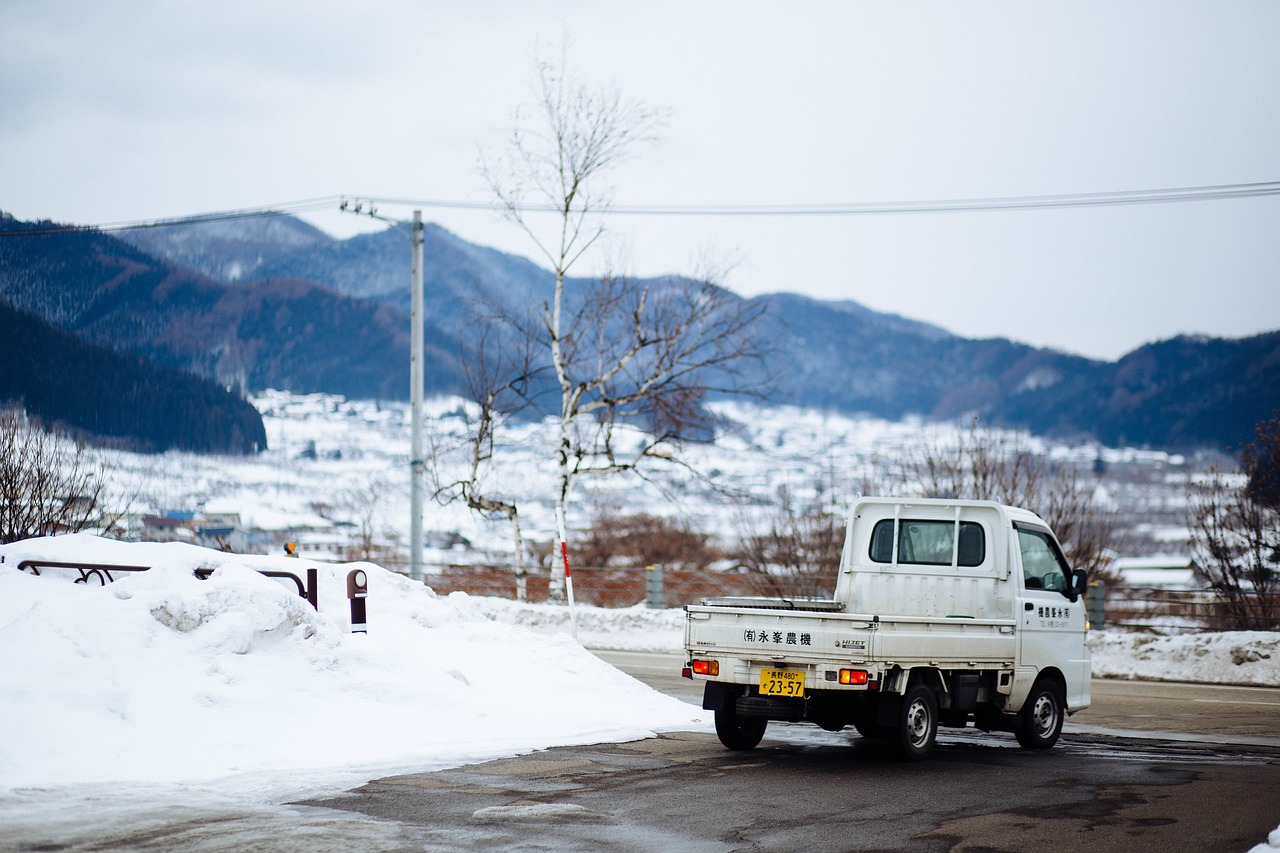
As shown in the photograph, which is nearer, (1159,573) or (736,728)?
(736,728)

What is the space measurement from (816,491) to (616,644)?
7.79m

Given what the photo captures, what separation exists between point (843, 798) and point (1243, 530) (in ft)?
71.3

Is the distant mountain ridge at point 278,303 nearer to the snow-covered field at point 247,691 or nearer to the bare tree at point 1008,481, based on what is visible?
the bare tree at point 1008,481

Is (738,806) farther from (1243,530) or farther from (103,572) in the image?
(1243,530)

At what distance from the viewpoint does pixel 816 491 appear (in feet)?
104

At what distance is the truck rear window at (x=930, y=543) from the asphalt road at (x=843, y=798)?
181 cm

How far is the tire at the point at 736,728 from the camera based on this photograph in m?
11.3

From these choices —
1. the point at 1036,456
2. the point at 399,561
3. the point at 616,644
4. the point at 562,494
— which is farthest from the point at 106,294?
the point at 1036,456

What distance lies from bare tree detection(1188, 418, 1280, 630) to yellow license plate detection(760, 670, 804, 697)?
18.6 metres

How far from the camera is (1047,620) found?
12.3m

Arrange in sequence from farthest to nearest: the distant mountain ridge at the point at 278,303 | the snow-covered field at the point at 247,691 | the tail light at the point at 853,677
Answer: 1. the distant mountain ridge at the point at 278,303
2. the tail light at the point at 853,677
3. the snow-covered field at the point at 247,691

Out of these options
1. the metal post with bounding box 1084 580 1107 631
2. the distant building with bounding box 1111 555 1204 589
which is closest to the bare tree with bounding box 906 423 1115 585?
the distant building with bounding box 1111 555 1204 589

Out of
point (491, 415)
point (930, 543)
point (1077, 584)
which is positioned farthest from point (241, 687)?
point (491, 415)

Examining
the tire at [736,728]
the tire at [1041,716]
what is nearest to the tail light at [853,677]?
the tire at [736,728]
